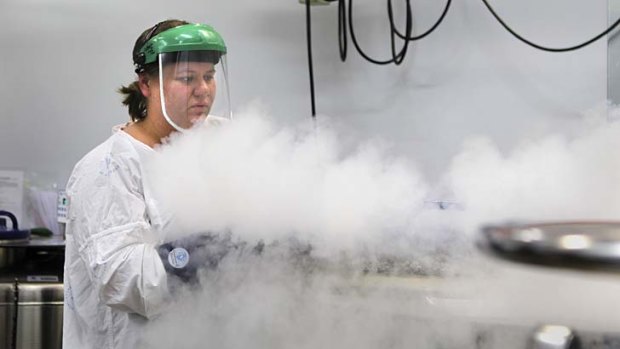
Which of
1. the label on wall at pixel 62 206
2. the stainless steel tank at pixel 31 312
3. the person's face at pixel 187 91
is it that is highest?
the person's face at pixel 187 91

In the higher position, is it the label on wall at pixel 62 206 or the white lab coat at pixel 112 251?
the label on wall at pixel 62 206

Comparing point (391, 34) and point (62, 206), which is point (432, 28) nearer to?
point (391, 34)

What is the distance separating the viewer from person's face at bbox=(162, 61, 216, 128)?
1.23 m

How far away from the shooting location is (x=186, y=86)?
125cm

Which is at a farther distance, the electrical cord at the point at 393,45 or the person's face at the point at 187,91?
the electrical cord at the point at 393,45

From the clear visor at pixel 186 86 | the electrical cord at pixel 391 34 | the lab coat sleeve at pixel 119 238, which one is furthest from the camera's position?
the electrical cord at pixel 391 34

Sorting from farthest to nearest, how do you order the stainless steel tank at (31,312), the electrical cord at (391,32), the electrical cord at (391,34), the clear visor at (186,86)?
the electrical cord at (391,32)
the electrical cord at (391,34)
the stainless steel tank at (31,312)
the clear visor at (186,86)

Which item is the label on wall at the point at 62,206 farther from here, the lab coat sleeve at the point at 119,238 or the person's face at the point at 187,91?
the person's face at the point at 187,91

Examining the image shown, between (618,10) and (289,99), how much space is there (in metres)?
1.16

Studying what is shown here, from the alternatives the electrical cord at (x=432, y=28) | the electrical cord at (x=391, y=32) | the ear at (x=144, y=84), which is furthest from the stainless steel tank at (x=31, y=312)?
the electrical cord at (x=432, y=28)

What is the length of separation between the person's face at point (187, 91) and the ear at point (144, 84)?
80 mm

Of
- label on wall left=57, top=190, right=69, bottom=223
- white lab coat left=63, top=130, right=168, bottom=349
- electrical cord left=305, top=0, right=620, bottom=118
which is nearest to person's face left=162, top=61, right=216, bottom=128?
white lab coat left=63, top=130, right=168, bottom=349

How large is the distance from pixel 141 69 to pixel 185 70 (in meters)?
0.12

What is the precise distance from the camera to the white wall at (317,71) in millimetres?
2088
